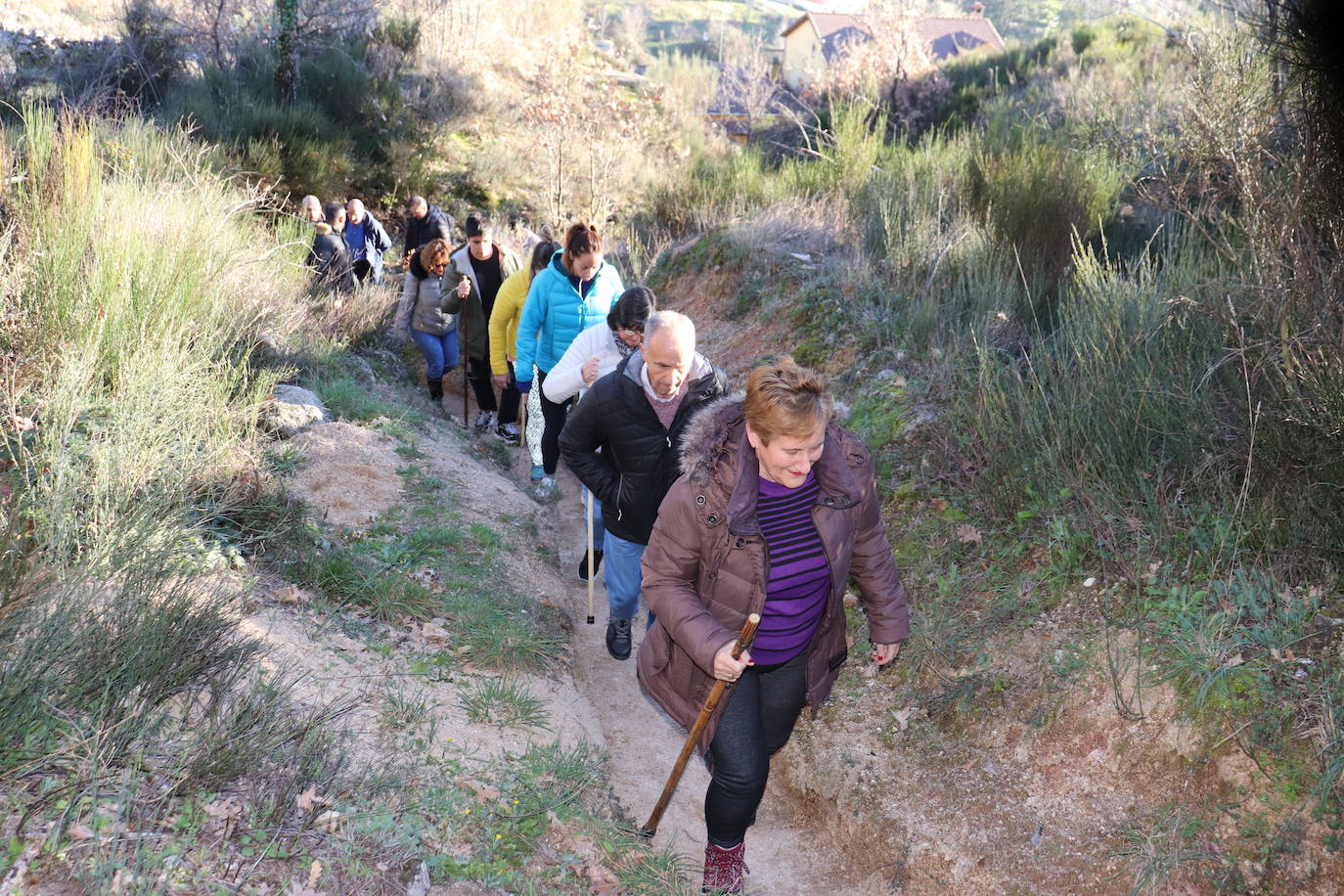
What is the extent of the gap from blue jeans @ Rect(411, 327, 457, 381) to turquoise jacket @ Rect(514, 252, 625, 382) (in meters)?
2.87

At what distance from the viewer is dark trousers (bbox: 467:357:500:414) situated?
9625 mm

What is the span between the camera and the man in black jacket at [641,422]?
14.4 ft

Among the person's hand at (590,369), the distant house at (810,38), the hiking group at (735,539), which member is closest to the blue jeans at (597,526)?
the person's hand at (590,369)

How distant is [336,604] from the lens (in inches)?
189

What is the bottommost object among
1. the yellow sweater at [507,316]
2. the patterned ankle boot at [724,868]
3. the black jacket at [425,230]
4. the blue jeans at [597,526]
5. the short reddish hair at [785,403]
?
the blue jeans at [597,526]

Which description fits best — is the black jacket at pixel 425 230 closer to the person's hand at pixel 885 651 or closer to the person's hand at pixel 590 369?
the person's hand at pixel 590 369

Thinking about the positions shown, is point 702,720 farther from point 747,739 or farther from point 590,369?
point 590,369

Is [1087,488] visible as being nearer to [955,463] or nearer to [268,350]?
[955,463]

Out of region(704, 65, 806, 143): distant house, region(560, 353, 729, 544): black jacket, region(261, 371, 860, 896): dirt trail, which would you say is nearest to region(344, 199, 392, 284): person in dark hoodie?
region(261, 371, 860, 896): dirt trail

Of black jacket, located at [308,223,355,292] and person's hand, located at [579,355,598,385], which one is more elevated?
person's hand, located at [579,355,598,385]

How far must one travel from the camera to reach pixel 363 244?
38.4ft

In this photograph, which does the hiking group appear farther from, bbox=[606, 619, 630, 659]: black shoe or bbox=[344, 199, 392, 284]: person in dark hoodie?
bbox=[344, 199, 392, 284]: person in dark hoodie

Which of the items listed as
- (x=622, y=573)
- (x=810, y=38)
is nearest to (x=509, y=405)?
(x=622, y=573)

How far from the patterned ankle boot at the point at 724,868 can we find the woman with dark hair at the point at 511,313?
13.6ft
